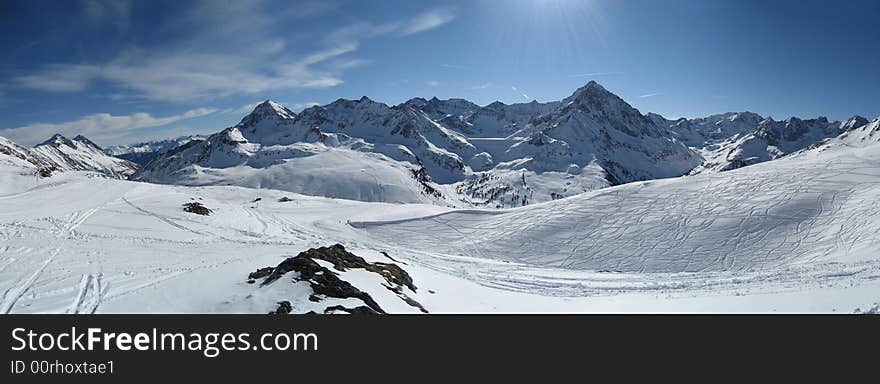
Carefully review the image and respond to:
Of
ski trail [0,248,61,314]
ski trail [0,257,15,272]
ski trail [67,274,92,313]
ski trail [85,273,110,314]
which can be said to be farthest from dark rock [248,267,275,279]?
ski trail [0,257,15,272]

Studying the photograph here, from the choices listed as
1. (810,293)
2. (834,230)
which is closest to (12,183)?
(810,293)

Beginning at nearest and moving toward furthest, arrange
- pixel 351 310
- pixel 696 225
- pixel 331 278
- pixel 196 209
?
pixel 351 310, pixel 331 278, pixel 696 225, pixel 196 209

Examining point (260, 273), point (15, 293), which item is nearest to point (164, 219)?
point (15, 293)

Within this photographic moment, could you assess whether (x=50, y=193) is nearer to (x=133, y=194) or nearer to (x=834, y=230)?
(x=133, y=194)

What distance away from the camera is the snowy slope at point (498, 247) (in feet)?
64.1

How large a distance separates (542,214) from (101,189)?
6996 cm

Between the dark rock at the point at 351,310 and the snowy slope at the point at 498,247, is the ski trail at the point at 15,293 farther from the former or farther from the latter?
the dark rock at the point at 351,310

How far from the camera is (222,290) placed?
18641 mm

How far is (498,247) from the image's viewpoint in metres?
51.6

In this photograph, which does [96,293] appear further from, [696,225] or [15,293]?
[696,225]

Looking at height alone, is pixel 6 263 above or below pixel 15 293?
above

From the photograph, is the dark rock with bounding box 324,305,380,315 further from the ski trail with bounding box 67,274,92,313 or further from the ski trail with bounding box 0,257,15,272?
the ski trail with bounding box 0,257,15,272

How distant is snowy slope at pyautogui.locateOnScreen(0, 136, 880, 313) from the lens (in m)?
19.5

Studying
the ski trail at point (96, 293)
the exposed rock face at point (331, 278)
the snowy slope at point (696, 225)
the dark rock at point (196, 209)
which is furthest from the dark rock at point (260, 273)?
the dark rock at point (196, 209)
